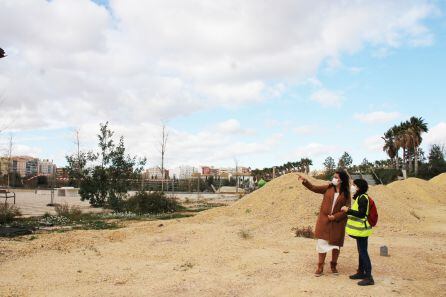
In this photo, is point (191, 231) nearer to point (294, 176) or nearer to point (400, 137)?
point (294, 176)

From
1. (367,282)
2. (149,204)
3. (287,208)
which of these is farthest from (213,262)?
(149,204)

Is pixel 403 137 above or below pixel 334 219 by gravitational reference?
above

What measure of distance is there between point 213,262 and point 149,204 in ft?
36.0

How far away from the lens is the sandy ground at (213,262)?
576 centimetres

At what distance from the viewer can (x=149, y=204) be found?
1805 centimetres

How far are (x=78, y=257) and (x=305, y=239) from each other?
16.8 ft

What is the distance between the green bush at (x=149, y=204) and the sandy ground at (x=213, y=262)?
17.5 feet

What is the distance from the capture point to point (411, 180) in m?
27.8

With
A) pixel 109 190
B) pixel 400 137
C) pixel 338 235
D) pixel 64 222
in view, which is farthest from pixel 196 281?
pixel 400 137

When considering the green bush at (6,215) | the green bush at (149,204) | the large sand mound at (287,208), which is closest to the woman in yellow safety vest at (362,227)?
the large sand mound at (287,208)

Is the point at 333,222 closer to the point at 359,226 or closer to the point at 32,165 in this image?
the point at 359,226

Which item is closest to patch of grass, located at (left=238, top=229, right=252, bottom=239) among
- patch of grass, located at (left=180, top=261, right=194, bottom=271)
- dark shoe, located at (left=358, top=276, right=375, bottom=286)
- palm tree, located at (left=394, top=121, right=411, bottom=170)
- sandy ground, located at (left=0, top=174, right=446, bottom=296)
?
sandy ground, located at (left=0, top=174, right=446, bottom=296)

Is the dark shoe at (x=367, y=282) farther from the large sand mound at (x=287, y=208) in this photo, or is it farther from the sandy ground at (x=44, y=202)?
the sandy ground at (x=44, y=202)

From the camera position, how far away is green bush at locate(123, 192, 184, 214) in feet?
58.9
